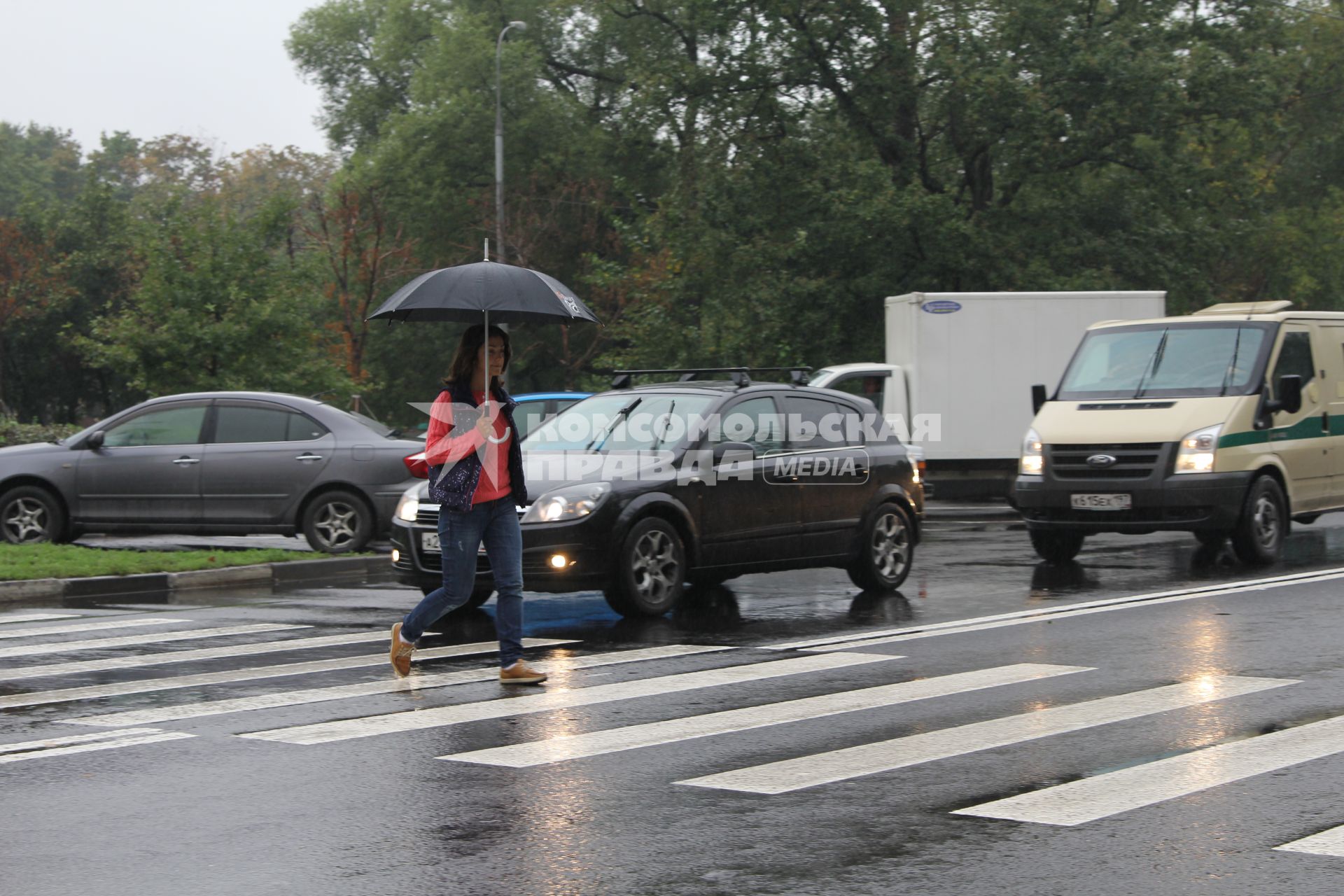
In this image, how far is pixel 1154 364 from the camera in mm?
14898

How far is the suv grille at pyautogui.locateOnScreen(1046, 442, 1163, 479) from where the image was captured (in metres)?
14.0

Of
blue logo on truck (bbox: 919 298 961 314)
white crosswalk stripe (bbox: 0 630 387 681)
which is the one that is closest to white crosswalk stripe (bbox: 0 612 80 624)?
white crosswalk stripe (bbox: 0 630 387 681)

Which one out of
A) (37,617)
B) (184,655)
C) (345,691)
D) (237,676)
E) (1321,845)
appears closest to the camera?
(1321,845)

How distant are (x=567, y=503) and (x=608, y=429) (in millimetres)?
1098

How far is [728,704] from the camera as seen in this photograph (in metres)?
7.67

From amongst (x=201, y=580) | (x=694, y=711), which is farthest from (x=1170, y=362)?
(x=694, y=711)

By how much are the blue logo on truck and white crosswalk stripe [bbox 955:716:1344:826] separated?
16.1m

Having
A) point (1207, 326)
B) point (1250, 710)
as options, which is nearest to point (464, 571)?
point (1250, 710)

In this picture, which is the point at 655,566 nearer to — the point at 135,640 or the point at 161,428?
the point at 135,640

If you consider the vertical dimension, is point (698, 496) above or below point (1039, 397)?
below

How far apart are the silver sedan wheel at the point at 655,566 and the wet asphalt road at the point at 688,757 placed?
0.97 ft

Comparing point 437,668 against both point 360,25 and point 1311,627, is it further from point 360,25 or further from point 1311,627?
point 360,25

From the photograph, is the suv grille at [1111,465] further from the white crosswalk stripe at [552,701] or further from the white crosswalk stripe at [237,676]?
the white crosswalk stripe at [237,676]

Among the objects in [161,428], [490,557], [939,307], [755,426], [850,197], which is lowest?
[490,557]
